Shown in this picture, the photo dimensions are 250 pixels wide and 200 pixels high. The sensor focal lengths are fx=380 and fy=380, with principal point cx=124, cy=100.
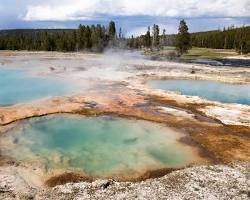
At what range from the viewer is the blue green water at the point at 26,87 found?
29.8 meters

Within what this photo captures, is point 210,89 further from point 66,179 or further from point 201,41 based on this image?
point 201,41

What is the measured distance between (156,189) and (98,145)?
20.5 feet

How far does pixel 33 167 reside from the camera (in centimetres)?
1593

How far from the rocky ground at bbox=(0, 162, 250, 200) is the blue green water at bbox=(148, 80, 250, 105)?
17423 millimetres

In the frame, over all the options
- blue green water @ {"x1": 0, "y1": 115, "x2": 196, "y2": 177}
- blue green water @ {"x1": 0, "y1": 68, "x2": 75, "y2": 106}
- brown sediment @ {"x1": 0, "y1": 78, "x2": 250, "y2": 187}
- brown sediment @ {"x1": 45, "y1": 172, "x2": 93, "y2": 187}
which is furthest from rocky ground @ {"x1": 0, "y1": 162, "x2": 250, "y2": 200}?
blue green water @ {"x1": 0, "y1": 68, "x2": 75, "y2": 106}

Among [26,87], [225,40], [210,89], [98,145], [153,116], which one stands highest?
[225,40]

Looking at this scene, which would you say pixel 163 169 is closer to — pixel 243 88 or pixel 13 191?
pixel 13 191

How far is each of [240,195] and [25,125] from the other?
13.3m

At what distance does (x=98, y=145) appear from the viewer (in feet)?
63.8

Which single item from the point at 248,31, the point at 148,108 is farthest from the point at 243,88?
the point at 248,31

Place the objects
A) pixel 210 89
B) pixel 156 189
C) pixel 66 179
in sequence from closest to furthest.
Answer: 1. pixel 156 189
2. pixel 66 179
3. pixel 210 89

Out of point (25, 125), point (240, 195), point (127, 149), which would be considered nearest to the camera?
point (240, 195)

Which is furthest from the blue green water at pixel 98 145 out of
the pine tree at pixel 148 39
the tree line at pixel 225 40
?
the tree line at pixel 225 40

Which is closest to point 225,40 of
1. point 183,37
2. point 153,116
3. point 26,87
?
point 183,37
